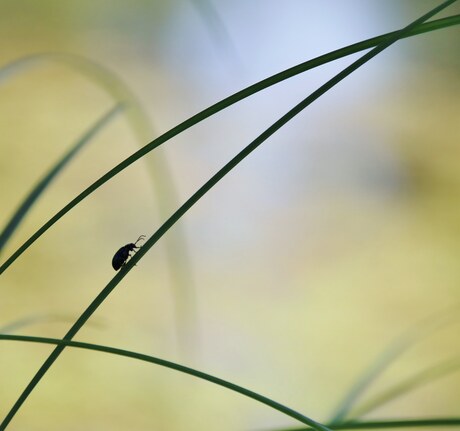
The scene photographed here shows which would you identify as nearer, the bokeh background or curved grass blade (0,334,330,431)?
curved grass blade (0,334,330,431)

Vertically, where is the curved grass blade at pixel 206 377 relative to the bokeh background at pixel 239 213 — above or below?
below

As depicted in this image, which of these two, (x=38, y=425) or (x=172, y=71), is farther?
(x=172, y=71)

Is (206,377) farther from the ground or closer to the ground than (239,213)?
closer to the ground

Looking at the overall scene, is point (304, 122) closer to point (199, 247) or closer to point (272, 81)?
point (199, 247)

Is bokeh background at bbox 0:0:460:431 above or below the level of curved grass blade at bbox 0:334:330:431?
above

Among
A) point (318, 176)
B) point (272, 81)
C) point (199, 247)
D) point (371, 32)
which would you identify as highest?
point (371, 32)

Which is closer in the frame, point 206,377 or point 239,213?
point 206,377

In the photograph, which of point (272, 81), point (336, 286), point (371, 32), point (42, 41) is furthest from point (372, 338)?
point (272, 81)

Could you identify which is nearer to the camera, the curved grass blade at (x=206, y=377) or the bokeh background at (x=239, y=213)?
the curved grass blade at (x=206, y=377)
